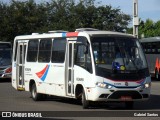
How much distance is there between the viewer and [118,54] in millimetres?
19141

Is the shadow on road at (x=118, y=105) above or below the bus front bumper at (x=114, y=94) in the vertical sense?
below

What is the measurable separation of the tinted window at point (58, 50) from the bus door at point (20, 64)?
10.2 ft

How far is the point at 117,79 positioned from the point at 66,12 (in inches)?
1699

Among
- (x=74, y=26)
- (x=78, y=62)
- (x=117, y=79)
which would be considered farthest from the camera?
(x=74, y=26)

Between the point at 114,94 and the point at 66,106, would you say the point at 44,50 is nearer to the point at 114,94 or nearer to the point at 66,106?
the point at 66,106

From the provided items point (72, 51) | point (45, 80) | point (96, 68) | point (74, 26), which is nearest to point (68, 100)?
point (45, 80)

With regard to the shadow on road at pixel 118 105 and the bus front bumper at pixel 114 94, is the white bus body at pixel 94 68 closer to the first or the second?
the bus front bumper at pixel 114 94

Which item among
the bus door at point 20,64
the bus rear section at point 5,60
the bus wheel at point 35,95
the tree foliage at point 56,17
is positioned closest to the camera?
the bus wheel at point 35,95

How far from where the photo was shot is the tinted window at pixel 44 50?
73.0 feet

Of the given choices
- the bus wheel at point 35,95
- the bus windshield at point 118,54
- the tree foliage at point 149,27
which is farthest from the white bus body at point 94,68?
the tree foliage at point 149,27

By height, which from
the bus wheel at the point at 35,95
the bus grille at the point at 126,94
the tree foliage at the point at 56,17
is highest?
the tree foliage at the point at 56,17

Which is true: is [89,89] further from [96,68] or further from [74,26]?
[74,26]

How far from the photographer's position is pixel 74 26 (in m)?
57.8

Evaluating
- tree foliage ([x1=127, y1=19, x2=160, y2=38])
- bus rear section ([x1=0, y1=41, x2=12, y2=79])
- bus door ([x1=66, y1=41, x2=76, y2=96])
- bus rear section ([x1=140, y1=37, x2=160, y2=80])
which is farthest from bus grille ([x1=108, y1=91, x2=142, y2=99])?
tree foliage ([x1=127, y1=19, x2=160, y2=38])
